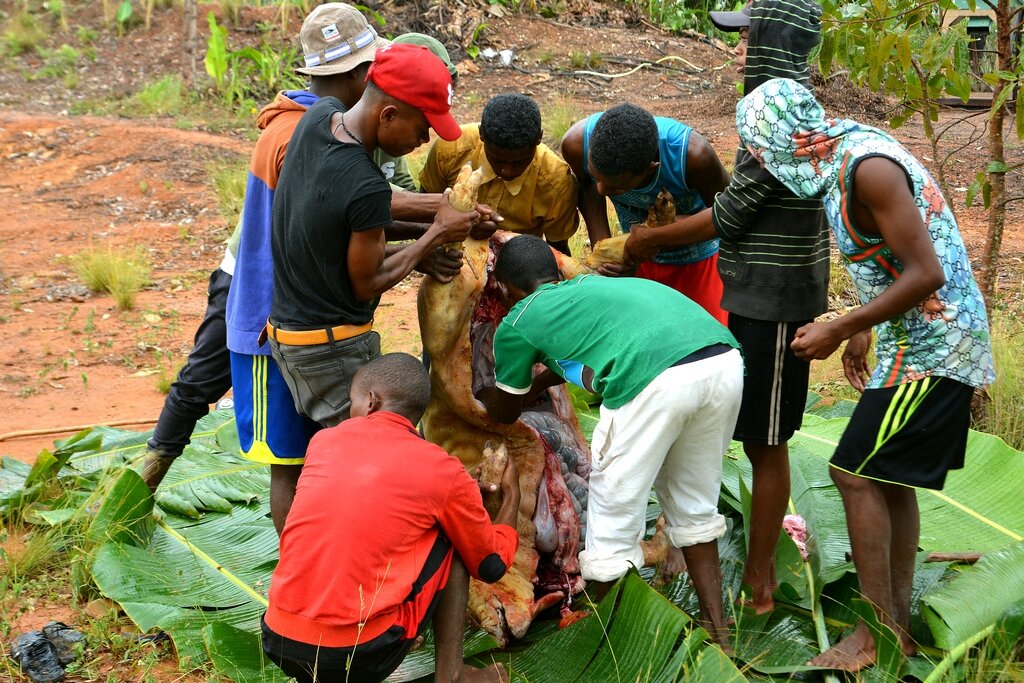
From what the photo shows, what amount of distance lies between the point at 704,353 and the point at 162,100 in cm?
1303

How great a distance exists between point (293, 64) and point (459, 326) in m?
12.0

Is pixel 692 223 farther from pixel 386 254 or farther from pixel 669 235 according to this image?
pixel 386 254

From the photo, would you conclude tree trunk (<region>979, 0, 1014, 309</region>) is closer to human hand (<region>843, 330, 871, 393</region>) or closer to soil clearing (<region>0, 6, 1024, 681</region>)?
human hand (<region>843, 330, 871, 393</region>)

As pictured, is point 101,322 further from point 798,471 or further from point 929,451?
point 929,451

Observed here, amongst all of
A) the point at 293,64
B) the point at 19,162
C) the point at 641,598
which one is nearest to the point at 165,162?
the point at 19,162

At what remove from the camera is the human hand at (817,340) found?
2.87 metres

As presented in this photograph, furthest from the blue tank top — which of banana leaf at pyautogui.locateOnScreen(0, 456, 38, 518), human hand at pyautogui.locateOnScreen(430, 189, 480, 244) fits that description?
banana leaf at pyautogui.locateOnScreen(0, 456, 38, 518)

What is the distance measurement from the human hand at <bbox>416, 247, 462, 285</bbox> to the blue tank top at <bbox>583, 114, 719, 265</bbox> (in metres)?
0.68

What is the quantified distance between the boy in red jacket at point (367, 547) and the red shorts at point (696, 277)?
1.59 metres

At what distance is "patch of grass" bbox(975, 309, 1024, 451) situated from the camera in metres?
5.00

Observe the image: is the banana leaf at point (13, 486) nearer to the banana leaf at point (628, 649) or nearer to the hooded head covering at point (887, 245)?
the banana leaf at point (628, 649)

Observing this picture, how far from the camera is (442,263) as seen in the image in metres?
3.60

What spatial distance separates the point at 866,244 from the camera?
9.37 feet

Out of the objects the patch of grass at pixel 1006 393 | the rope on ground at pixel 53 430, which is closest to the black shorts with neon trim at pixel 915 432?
the patch of grass at pixel 1006 393
